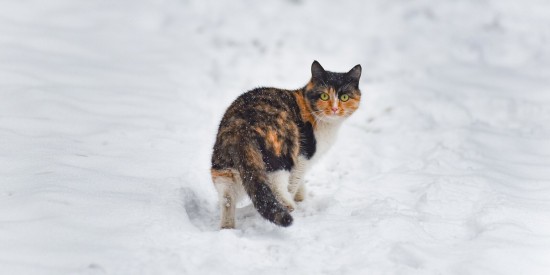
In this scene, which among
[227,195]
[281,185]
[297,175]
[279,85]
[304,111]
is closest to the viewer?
[227,195]

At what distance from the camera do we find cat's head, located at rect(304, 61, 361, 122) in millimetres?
4473

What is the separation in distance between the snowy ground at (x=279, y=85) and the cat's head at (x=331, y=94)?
0.67m

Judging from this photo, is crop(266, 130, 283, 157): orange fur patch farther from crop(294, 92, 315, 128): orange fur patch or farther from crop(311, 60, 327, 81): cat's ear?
crop(311, 60, 327, 81): cat's ear

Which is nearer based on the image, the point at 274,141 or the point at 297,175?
the point at 274,141

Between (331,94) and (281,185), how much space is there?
2.77 feet

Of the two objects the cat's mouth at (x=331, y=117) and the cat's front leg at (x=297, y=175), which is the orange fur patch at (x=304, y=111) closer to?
the cat's mouth at (x=331, y=117)

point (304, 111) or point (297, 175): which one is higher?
point (304, 111)

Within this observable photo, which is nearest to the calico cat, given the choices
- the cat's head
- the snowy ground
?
the cat's head

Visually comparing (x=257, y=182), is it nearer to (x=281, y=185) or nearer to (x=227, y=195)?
(x=227, y=195)

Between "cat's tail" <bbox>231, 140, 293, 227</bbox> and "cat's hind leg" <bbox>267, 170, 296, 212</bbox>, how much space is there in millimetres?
216

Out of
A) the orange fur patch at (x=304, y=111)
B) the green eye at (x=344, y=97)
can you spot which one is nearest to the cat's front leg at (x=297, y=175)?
the orange fur patch at (x=304, y=111)

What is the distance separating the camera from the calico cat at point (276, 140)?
369 cm

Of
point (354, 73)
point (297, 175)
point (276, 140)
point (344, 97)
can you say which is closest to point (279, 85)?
point (354, 73)

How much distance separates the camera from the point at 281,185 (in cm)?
410
